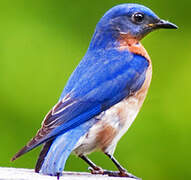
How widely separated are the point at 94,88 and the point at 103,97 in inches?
4.3

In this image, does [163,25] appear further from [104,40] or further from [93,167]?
[93,167]

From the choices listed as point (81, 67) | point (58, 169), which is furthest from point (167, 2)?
point (58, 169)

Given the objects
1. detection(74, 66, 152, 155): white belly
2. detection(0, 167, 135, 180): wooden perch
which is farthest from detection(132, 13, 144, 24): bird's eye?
detection(0, 167, 135, 180): wooden perch

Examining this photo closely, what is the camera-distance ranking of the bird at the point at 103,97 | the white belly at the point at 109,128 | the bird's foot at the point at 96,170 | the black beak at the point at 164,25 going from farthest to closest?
the black beak at the point at 164,25
the bird's foot at the point at 96,170
the white belly at the point at 109,128
the bird at the point at 103,97

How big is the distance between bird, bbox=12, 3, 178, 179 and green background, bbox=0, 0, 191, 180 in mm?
797

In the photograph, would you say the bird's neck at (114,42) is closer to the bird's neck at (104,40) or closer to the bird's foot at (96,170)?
the bird's neck at (104,40)

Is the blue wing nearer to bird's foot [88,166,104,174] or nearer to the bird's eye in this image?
the bird's eye

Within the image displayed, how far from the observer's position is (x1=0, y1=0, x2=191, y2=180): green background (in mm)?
8609

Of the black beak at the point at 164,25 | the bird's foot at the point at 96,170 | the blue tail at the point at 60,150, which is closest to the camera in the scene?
the blue tail at the point at 60,150

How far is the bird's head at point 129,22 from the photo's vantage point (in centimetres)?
805

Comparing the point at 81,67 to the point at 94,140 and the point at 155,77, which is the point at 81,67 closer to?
the point at 94,140

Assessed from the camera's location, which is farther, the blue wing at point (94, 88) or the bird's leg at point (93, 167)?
the bird's leg at point (93, 167)

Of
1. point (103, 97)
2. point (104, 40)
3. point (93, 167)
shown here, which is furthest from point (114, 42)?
point (93, 167)

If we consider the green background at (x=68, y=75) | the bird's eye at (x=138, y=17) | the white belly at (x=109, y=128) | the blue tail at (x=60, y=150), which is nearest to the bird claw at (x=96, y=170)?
the white belly at (x=109, y=128)
